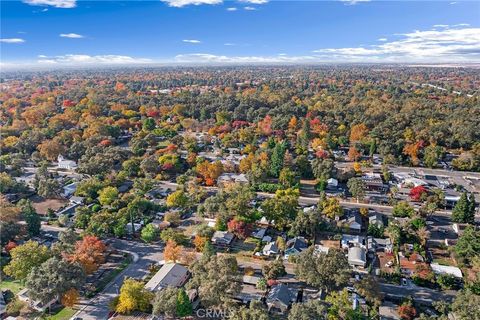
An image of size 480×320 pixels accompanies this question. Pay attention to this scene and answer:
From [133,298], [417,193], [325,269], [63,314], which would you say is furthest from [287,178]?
[63,314]

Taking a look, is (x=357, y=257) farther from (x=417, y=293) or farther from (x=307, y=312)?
(x=307, y=312)

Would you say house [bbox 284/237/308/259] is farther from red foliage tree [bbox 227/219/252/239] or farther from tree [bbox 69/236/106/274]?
tree [bbox 69/236/106/274]

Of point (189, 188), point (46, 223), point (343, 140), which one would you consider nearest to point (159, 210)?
point (189, 188)

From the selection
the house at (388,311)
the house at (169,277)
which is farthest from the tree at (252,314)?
the house at (388,311)

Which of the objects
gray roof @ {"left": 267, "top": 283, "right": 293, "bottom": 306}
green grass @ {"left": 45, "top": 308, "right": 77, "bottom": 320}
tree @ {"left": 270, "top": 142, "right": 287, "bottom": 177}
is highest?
tree @ {"left": 270, "top": 142, "right": 287, "bottom": 177}

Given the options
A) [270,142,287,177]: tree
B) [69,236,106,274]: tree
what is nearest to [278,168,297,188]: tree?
[270,142,287,177]: tree

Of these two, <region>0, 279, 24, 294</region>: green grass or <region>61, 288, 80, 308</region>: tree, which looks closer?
<region>61, 288, 80, 308</region>: tree

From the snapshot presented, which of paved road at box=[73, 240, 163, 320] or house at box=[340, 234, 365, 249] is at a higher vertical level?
house at box=[340, 234, 365, 249]
